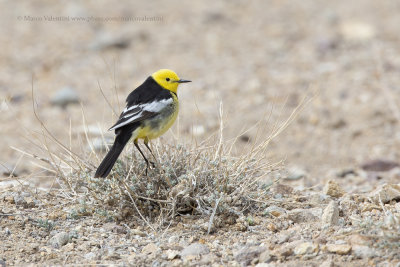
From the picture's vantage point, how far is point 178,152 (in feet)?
15.9

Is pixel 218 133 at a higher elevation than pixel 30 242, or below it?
higher

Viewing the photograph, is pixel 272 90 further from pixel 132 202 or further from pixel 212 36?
pixel 132 202

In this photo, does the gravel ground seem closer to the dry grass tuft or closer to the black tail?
the dry grass tuft

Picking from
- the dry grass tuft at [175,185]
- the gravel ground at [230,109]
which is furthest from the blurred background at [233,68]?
the dry grass tuft at [175,185]

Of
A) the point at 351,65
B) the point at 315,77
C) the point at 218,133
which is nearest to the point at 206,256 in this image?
the point at 218,133

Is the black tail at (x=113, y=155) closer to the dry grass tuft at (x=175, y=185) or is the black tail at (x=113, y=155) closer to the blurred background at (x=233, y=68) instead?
the dry grass tuft at (x=175, y=185)

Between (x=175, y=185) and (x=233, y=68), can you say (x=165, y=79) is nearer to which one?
(x=175, y=185)

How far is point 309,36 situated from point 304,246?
28.8 ft

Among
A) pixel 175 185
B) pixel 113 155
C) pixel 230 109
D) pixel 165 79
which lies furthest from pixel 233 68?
pixel 113 155

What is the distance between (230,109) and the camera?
298 inches

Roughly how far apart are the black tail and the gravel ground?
437 mm

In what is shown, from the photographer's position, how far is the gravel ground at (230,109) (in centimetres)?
409

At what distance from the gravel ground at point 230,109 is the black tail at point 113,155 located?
437 millimetres

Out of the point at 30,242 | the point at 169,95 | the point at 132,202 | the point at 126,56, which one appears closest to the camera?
the point at 30,242
